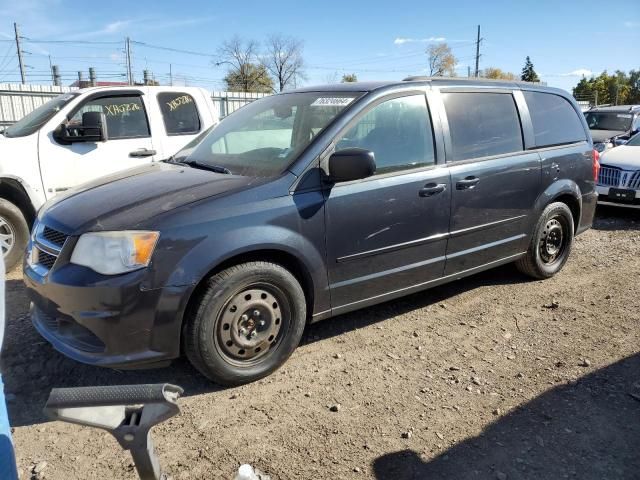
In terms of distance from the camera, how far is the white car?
7.95 meters

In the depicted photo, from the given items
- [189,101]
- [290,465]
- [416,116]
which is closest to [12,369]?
[290,465]

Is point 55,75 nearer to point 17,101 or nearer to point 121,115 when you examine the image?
point 17,101

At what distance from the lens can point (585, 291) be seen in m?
4.94

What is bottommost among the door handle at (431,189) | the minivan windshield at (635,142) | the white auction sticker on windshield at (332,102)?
the door handle at (431,189)

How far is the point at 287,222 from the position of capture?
320 cm

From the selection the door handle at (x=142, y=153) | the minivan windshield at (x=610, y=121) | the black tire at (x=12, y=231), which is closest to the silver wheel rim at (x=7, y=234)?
the black tire at (x=12, y=231)

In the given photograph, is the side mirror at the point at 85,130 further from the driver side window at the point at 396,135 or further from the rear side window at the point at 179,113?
the driver side window at the point at 396,135

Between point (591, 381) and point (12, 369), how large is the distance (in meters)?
3.84

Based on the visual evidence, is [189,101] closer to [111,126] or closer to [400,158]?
[111,126]

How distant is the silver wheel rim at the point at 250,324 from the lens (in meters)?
3.09

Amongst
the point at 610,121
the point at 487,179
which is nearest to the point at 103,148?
the point at 487,179

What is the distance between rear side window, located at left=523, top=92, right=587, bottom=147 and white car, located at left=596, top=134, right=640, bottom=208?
3378mm

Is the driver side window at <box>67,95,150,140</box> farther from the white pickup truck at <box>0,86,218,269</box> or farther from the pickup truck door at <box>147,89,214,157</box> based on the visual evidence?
the pickup truck door at <box>147,89,214,157</box>

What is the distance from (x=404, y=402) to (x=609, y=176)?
6996mm
